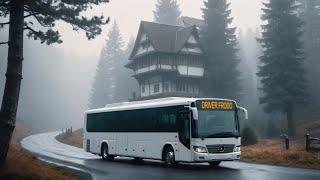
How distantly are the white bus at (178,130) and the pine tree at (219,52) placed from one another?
109 ft

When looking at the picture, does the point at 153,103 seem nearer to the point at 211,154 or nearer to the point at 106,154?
the point at 211,154

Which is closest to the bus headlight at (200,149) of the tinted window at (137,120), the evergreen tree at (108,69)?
the tinted window at (137,120)

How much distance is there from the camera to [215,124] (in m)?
20.1

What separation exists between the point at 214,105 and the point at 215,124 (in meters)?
0.84

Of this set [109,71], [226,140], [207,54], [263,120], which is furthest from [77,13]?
[109,71]

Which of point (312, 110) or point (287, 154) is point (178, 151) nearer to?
point (287, 154)

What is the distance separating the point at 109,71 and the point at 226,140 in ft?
261

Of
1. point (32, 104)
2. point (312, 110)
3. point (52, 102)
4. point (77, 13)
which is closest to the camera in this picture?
point (77, 13)

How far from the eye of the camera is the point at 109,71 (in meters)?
98.2

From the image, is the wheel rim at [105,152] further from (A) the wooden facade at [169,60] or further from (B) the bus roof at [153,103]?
(A) the wooden facade at [169,60]

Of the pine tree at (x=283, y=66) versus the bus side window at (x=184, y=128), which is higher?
the pine tree at (x=283, y=66)

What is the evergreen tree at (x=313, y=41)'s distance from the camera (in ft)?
213

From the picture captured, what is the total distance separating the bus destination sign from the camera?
20.1 metres

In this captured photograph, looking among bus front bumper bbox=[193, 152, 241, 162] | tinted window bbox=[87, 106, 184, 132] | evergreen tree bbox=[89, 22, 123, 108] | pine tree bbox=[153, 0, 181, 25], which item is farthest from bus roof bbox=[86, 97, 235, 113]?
evergreen tree bbox=[89, 22, 123, 108]
